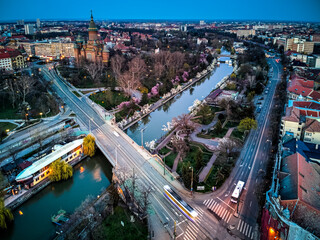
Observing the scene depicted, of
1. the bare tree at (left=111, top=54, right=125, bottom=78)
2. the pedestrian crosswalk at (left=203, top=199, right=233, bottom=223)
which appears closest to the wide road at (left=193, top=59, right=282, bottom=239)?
the pedestrian crosswalk at (left=203, top=199, right=233, bottom=223)

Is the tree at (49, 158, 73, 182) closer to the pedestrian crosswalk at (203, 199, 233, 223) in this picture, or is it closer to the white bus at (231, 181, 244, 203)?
the pedestrian crosswalk at (203, 199, 233, 223)

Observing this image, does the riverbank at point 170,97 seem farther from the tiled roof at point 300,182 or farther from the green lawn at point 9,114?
the tiled roof at point 300,182

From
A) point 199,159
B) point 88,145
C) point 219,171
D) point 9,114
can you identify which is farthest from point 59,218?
point 9,114

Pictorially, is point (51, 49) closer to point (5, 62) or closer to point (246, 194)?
point (5, 62)

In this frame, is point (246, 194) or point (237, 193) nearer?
point (237, 193)

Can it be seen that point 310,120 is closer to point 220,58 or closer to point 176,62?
point 176,62

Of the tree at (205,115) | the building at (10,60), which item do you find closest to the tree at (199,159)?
the tree at (205,115)
